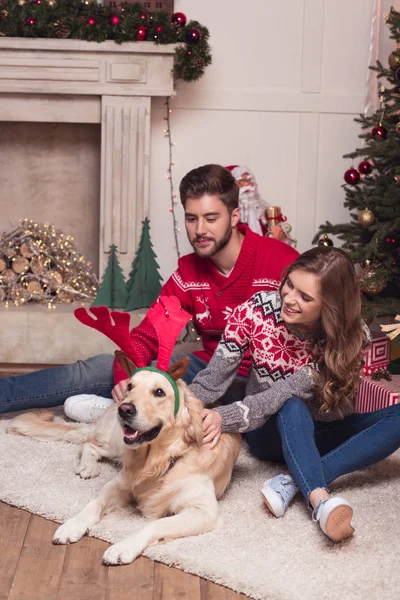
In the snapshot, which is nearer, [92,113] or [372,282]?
[372,282]

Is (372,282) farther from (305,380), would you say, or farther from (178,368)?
(178,368)

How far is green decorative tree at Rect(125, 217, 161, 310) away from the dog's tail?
138 cm

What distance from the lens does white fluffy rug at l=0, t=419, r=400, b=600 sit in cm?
197

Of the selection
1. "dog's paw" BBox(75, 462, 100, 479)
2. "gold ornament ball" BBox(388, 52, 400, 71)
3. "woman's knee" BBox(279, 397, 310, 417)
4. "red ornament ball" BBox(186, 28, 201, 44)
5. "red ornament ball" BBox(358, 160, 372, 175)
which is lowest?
"dog's paw" BBox(75, 462, 100, 479)

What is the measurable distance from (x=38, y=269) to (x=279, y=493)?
239cm

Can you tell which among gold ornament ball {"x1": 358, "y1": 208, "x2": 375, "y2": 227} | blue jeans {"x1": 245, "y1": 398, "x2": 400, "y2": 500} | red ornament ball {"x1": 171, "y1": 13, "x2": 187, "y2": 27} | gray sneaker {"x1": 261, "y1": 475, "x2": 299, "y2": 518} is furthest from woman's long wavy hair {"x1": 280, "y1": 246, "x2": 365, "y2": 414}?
red ornament ball {"x1": 171, "y1": 13, "x2": 187, "y2": 27}

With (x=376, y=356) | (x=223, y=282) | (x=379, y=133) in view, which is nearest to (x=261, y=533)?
(x=223, y=282)

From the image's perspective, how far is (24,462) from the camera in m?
2.73

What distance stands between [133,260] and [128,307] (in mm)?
288

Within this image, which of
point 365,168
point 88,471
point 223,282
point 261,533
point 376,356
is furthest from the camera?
point 365,168

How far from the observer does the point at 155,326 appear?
7.47 ft

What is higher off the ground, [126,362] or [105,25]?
[105,25]

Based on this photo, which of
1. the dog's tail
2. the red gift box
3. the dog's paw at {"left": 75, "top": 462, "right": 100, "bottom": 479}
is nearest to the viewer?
the dog's paw at {"left": 75, "top": 462, "right": 100, "bottom": 479}

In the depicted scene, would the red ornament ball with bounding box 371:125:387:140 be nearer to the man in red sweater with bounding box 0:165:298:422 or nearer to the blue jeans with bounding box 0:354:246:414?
the man in red sweater with bounding box 0:165:298:422
